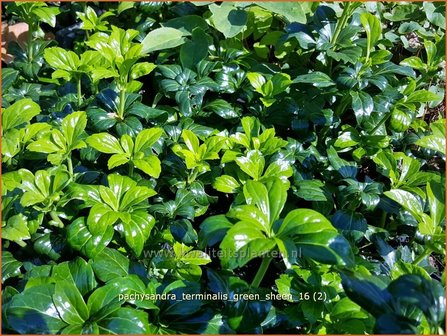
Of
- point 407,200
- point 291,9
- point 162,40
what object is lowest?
point 407,200

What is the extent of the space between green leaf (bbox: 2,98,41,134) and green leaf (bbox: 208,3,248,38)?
2.73 ft

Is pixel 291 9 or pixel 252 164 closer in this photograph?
pixel 252 164

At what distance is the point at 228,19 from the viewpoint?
2.24 metres

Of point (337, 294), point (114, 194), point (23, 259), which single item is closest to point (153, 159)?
point (114, 194)

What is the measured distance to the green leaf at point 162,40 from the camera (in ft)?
7.22

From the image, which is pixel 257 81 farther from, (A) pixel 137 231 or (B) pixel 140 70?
(A) pixel 137 231

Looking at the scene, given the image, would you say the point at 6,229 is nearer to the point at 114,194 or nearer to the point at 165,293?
the point at 114,194

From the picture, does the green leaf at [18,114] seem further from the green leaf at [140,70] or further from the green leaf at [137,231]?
the green leaf at [137,231]

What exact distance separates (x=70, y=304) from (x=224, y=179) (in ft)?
1.96

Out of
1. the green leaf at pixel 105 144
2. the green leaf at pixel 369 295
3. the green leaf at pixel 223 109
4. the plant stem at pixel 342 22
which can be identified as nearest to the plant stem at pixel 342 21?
the plant stem at pixel 342 22

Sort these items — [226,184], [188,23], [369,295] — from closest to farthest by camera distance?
[369,295] < [226,184] < [188,23]

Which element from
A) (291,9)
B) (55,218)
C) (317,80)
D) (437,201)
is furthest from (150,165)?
(291,9)

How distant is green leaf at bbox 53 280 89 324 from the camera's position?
1.30 m

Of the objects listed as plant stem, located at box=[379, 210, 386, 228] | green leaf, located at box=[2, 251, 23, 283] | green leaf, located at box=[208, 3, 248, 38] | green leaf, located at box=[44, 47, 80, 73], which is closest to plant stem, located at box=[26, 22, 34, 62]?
green leaf, located at box=[44, 47, 80, 73]
